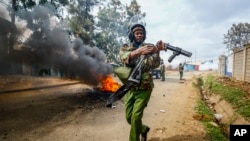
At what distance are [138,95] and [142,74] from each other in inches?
13.0

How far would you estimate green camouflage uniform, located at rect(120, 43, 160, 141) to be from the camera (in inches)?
132

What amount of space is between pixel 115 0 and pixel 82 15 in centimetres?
1016

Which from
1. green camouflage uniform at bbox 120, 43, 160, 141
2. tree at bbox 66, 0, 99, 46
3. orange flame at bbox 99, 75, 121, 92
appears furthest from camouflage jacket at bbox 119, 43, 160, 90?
tree at bbox 66, 0, 99, 46

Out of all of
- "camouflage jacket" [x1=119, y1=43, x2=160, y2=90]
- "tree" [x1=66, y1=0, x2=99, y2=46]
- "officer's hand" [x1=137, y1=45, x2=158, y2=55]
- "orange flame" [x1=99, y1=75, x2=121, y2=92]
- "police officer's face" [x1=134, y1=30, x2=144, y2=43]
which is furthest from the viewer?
"tree" [x1=66, y1=0, x2=99, y2=46]

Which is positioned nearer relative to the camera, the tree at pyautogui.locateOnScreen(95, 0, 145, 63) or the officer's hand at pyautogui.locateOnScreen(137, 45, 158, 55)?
the officer's hand at pyautogui.locateOnScreen(137, 45, 158, 55)

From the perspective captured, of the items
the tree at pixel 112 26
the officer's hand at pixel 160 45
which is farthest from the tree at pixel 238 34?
the officer's hand at pixel 160 45

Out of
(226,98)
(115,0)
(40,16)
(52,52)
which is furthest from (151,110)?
(115,0)

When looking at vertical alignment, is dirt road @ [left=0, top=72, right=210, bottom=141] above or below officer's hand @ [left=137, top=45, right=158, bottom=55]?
below

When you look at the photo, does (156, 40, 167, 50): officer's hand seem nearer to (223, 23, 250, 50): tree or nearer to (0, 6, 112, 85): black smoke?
(0, 6, 112, 85): black smoke

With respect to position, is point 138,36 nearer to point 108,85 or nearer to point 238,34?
point 108,85

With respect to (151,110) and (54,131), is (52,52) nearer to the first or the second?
(151,110)

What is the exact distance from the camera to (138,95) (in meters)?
3.46

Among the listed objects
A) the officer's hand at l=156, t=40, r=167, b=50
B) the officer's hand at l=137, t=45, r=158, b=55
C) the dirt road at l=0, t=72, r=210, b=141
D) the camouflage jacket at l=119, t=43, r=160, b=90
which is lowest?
the dirt road at l=0, t=72, r=210, b=141

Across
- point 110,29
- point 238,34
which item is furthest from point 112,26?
point 238,34
